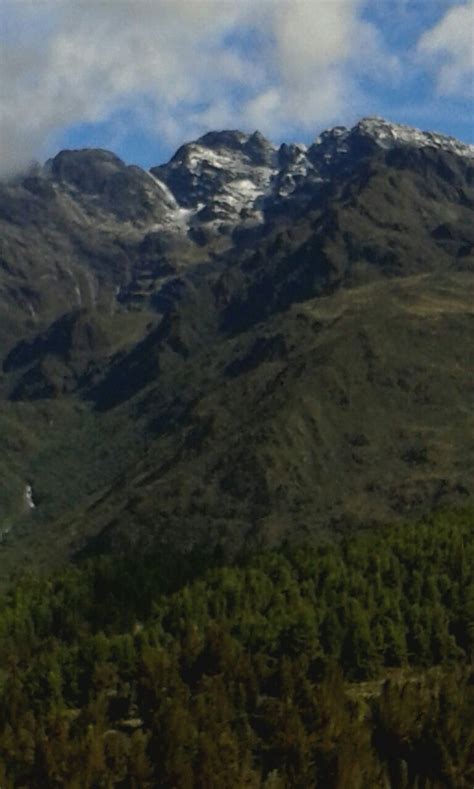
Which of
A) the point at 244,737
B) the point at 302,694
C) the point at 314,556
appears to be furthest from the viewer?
the point at 314,556

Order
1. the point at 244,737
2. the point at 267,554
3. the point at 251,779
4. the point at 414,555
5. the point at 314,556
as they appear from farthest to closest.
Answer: the point at 267,554 < the point at 314,556 < the point at 414,555 < the point at 244,737 < the point at 251,779

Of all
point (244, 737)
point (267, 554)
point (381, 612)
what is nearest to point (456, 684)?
point (244, 737)

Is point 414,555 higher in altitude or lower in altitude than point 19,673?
higher

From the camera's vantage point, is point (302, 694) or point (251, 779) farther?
point (302, 694)

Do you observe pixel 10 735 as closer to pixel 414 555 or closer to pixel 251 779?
pixel 251 779

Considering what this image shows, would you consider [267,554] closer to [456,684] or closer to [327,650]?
[327,650]

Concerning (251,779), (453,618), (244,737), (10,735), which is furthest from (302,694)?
(453,618)

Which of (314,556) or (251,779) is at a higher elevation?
(314,556)
